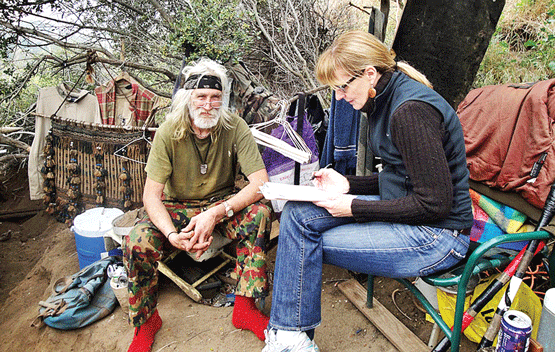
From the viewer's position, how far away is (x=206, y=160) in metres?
2.76

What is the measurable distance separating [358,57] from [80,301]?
2.47m

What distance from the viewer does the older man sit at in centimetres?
236

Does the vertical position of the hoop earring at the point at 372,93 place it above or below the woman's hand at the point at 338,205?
above

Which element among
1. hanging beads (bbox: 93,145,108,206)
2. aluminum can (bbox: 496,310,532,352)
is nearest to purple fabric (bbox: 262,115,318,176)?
hanging beads (bbox: 93,145,108,206)

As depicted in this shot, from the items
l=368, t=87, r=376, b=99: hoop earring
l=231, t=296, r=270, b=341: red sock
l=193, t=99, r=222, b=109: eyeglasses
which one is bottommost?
l=231, t=296, r=270, b=341: red sock

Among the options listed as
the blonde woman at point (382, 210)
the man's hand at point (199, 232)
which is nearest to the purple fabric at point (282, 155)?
the man's hand at point (199, 232)

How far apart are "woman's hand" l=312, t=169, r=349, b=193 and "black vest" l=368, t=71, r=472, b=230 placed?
332mm

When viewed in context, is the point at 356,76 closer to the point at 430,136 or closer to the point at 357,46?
the point at 357,46

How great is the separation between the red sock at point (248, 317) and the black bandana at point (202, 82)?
145cm

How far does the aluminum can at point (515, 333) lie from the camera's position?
4.77 ft

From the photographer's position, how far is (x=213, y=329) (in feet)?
8.43

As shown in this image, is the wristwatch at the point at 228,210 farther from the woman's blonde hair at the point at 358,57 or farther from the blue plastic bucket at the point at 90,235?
the blue plastic bucket at the point at 90,235

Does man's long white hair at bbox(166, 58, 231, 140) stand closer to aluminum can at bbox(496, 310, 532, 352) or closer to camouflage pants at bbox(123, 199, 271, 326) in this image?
camouflage pants at bbox(123, 199, 271, 326)

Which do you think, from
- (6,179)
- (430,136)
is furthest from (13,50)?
(430,136)
